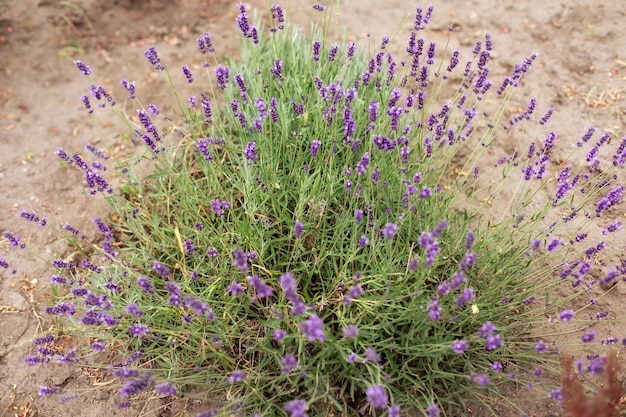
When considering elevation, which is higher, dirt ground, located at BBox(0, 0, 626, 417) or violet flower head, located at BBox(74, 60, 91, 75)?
violet flower head, located at BBox(74, 60, 91, 75)

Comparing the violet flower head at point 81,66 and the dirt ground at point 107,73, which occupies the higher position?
the violet flower head at point 81,66

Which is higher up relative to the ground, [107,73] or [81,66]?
[81,66]

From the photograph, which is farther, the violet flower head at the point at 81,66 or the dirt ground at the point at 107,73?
the dirt ground at the point at 107,73

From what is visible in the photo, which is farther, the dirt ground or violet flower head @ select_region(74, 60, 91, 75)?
the dirt ground

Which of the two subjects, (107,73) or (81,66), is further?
(107,73)

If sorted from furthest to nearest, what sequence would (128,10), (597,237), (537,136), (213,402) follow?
1. (128,10)
2. (537,136)
3. (597,237)
4. (213,402)

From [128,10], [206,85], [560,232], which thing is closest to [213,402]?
[560,232]

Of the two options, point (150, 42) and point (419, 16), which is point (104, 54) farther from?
point (419, 16)

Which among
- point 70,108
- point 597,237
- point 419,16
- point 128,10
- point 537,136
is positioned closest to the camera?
point 419,16
